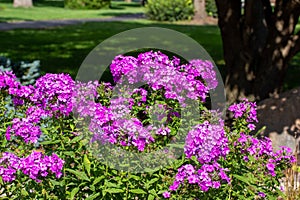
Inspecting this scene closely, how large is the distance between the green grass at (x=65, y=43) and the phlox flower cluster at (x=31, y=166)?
855 cm

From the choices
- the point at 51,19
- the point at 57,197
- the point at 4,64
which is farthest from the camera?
the point at 51,19

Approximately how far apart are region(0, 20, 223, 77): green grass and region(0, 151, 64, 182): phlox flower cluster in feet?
28.0

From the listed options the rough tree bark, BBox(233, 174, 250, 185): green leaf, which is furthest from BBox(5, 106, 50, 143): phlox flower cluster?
the rough tree bark

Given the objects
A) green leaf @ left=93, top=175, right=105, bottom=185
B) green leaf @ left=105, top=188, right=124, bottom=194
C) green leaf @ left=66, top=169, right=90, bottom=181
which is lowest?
green leaf @ left=105, top=188, right=124, bottom=194

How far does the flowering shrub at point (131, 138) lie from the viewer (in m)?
3.53

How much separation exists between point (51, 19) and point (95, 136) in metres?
25.7

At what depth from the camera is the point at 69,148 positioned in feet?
12.9

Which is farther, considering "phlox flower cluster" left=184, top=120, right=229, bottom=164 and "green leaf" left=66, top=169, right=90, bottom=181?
"green leaf" left=66, top=169, right=90, bottom=181

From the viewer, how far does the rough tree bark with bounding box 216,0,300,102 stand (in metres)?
8.37

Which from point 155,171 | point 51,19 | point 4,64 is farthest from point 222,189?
point 51,19

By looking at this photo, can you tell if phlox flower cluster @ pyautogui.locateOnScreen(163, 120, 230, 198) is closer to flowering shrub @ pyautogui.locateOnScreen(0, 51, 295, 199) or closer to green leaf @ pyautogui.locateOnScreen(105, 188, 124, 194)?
flowering shrub @ pyautogui.locateOnScreen(0, 51, 295, 199)

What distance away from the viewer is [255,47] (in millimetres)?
8953

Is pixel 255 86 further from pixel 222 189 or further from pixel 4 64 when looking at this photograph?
pixel 222 189

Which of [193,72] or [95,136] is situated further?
[193,72]
